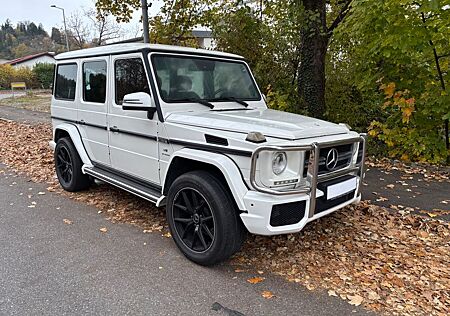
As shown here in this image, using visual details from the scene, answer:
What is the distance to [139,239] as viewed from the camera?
3914mm

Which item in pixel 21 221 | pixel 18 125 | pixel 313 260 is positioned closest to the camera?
pixel 313 260

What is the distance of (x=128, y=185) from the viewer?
4156 mm

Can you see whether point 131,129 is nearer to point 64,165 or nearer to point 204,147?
point 204,147

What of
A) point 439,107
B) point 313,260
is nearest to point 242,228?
point 313,260

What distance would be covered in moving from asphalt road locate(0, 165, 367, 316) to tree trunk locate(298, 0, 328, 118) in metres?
4.97

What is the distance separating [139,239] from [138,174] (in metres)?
0.73

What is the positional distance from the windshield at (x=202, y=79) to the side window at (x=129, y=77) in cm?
19

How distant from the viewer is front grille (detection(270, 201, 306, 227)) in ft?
9.36

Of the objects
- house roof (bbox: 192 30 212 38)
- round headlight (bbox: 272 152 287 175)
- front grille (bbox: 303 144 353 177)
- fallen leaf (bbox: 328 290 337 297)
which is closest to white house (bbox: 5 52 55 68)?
house roof (bbox: 192 30 212 38)

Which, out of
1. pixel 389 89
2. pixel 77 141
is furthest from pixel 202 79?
pixel 389 89

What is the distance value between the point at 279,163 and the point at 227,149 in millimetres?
458

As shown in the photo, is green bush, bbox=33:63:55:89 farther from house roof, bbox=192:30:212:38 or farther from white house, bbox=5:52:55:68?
house roof, bbox=192:30:212:38

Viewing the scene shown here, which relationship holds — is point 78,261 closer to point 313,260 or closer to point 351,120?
point 313,260

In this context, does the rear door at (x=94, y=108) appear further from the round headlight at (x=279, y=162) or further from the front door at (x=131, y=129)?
the round headlight at (x=279, y=162)
